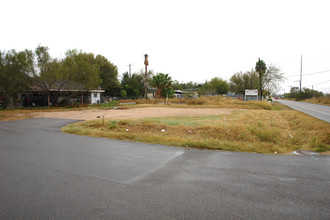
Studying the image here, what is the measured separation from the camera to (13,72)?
24578 mm

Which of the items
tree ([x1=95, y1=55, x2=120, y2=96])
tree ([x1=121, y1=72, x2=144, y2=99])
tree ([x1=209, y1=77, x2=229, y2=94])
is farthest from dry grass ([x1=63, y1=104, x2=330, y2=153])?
tree ([x1=209, y1=77, x2=229, y2=94])

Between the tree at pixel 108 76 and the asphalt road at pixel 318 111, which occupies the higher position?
the tree at pixel 108 76

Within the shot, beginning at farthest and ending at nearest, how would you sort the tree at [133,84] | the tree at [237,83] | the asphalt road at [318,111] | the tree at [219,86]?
1. the tree at [237,83]
2. the tree at [219,86]
3. the tree at [133,84]
4. the asphalt road at [318,111]

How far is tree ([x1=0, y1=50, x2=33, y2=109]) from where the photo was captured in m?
23.9

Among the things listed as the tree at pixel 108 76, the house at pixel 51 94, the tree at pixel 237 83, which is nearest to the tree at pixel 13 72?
the house at pixel 51 94

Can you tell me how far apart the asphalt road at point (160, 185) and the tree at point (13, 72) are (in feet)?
72.5

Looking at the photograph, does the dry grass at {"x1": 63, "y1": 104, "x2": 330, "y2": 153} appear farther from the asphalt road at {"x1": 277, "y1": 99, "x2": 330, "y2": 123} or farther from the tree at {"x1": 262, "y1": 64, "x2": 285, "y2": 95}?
the tree at {"x1": 262, "y1": 64, "x2": 285, "y2": 95}

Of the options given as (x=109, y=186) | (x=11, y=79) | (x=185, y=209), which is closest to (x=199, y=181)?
(x=185, y=209)

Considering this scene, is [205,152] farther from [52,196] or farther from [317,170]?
[52,196]

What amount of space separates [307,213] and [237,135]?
611 centimetres

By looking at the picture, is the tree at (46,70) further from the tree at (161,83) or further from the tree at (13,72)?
the tree at (161,83)

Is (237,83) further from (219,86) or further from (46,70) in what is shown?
(46,70)

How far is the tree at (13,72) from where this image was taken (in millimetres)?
23938

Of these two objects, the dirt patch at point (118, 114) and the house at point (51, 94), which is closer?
the dirt patch at point (118, 114)
